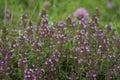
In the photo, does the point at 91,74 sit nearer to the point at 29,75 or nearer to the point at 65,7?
the point at 29,75

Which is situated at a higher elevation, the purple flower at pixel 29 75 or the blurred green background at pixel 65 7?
the blurred green background at pixel 65 7

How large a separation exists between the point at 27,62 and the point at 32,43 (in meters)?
0.21

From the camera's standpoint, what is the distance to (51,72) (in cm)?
278

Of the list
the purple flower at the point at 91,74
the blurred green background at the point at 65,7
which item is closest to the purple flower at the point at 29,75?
the purple flower at the point at 91,74

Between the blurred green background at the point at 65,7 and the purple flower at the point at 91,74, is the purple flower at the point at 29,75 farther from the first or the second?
the blurred green background at the point at 65,7

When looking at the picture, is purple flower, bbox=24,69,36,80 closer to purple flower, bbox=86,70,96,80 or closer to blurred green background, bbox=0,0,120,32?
purple flower, bbox=86,70,96,80

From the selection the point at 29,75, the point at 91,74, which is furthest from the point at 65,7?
the point at 29,75

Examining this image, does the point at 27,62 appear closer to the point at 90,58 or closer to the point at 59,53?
the point at 59,53

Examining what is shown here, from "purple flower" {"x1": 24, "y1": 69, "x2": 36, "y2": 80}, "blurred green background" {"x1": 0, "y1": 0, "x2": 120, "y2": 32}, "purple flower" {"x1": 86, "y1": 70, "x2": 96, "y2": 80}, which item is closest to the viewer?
"purple flower" {"x1": 24, "y1": 69, "x2": 36, "y2": 80}

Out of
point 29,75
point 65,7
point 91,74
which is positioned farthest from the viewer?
point 65,7

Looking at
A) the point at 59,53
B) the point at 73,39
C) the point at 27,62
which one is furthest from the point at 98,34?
the point at 27,62

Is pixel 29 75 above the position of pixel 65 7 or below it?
below

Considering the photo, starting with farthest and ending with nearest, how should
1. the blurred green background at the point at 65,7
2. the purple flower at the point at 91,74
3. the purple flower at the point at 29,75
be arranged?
the blurred green background at the point at 65,7, the purple flower at the point at 91,74, the purple flower at the point at 29,75

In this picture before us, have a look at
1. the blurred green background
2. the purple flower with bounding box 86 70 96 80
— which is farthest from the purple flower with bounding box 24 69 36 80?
the blurred green background
